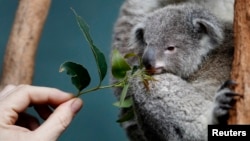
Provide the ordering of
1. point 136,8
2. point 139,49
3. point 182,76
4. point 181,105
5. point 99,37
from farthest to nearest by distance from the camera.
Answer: point 99,37, point 136,8, point 139,49, point 182,76, point 181,105

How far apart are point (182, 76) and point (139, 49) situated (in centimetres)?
31

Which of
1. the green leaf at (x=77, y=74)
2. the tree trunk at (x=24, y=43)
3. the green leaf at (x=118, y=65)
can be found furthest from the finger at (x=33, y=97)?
the tree trunk at (x=24, y=43)

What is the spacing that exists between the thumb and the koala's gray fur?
0.40 m

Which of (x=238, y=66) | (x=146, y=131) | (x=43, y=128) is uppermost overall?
(x=238, y=66)

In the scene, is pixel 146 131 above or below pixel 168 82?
below

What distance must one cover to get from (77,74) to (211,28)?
64 centimetres

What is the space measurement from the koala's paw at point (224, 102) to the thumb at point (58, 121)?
517 mm

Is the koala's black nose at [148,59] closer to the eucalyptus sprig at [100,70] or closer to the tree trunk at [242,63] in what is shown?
the eucalyptus sprig at [100,70]

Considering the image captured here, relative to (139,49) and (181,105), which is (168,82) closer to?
(181,105)

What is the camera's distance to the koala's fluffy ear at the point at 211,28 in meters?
2.50

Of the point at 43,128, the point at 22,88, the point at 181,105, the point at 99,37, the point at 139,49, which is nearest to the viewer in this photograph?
the point at 43,128

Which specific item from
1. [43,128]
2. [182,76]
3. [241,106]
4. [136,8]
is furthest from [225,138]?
[136,8]

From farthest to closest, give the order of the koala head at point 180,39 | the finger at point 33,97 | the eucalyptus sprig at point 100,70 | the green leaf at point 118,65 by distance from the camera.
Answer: the koala head at point 180,39 → the green leaf at point 118,65 → the eucalyptus sprig at point 100,70 → the finger at point 33,97

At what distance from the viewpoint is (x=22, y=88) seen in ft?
7.07
